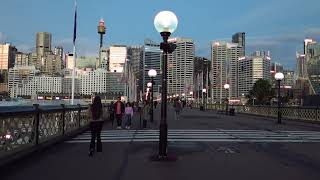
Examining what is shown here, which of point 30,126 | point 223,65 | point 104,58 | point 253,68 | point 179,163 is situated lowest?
point 179,163

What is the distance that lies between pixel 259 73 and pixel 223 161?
115979 mm

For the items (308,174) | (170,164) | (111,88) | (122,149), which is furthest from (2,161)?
(111,88)

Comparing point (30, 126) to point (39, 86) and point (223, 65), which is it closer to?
point (223, 65)

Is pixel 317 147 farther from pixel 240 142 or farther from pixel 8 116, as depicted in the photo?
pixel 8 116

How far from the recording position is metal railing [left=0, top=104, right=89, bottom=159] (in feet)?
37.8

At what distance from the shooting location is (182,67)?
168250 millimetres

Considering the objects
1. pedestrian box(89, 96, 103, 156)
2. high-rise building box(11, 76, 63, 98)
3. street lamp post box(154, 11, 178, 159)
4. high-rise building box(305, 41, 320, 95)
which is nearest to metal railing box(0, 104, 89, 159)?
pedestrian box(89, 96, 103, 156)

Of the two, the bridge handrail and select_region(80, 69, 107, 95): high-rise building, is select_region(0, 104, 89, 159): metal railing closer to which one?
the bridge handrail

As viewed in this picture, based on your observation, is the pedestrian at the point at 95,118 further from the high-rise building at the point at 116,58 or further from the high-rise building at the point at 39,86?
the high-rise building at the point at 39,86

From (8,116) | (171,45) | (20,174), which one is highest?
(171,45)

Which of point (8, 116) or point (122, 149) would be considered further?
point (122, 149)

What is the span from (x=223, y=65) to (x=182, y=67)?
37.7 metres

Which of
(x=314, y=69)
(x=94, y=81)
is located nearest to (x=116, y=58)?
(x=94, y=81)

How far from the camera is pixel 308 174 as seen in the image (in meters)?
10.5
